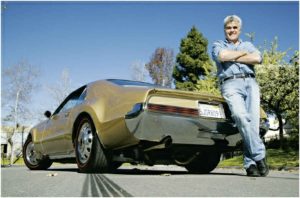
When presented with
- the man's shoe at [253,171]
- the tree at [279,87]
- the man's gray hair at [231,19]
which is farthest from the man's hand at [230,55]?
the tree at [279,87]

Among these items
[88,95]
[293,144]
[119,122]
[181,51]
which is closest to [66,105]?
[88,95]

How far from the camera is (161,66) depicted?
149ft

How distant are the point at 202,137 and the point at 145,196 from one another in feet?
7.08

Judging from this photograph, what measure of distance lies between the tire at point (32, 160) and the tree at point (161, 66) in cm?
3675

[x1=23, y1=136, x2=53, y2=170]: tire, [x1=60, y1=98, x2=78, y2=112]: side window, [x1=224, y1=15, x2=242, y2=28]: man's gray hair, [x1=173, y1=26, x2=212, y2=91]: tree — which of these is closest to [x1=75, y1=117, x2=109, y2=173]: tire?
[x1=60, y1=98, x2=78, y2=112]: side window

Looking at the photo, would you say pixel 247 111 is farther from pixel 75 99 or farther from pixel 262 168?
pixel 75 99

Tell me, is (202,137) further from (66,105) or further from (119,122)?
(66,105)

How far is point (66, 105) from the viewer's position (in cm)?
612

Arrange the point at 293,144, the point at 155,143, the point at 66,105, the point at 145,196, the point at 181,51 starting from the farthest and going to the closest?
the point at 181,51, the point at 293,144, the point at 66,105, the point at 155,143, the point at 145,196

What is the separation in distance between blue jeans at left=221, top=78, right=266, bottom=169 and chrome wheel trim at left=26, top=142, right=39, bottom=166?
13.7 ft

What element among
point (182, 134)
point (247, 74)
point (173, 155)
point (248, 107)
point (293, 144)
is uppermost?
point (247, 74)

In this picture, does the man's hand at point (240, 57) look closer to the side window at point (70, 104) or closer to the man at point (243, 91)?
the man at point (243, 91)

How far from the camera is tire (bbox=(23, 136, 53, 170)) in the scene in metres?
7.06

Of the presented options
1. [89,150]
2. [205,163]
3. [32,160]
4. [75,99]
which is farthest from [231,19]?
[32,160]
